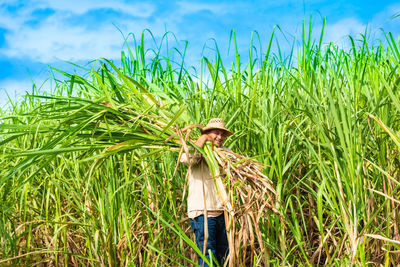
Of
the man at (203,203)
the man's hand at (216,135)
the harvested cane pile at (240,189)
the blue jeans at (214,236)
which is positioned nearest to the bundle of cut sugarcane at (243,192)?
the harvested cane pile at (240,189)

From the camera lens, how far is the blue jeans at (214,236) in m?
2.98

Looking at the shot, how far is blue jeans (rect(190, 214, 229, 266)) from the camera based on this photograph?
117 inches

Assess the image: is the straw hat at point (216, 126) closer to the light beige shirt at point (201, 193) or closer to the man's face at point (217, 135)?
the man's face at point (217, 135)

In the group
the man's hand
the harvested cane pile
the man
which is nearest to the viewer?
the harvested cane pile

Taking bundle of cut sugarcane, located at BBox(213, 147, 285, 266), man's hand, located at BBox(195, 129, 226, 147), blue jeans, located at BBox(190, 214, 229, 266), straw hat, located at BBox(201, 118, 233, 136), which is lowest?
blue jeans, located at BBox(190, 214, 229, 266)

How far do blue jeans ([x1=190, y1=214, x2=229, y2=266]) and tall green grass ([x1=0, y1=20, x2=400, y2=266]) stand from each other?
0.20 meters

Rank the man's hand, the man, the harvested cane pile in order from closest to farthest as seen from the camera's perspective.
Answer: the harvested cane pile
the man's hand
the man

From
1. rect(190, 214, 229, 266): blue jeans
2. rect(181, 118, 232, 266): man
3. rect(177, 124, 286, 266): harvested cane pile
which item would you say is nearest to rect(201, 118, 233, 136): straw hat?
rect(181, 118, 232, 266): man

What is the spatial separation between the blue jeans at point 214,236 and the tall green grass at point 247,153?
200 mm

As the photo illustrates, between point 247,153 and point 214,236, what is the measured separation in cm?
64

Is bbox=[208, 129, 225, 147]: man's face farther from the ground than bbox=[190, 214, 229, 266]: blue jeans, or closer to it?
farther from the ground

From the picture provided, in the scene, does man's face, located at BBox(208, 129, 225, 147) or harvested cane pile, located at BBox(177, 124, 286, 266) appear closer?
harvested cane pile, located at BBox(177, 124, 286, 266)

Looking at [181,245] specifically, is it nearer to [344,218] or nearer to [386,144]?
[344,218]

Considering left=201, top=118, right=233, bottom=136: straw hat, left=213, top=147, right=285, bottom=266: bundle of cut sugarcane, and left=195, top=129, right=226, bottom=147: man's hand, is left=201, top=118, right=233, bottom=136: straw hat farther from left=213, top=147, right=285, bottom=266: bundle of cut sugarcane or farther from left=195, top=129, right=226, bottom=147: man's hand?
left=213, top=147, right=285, bottom=266: bundle of cut sugarcane
